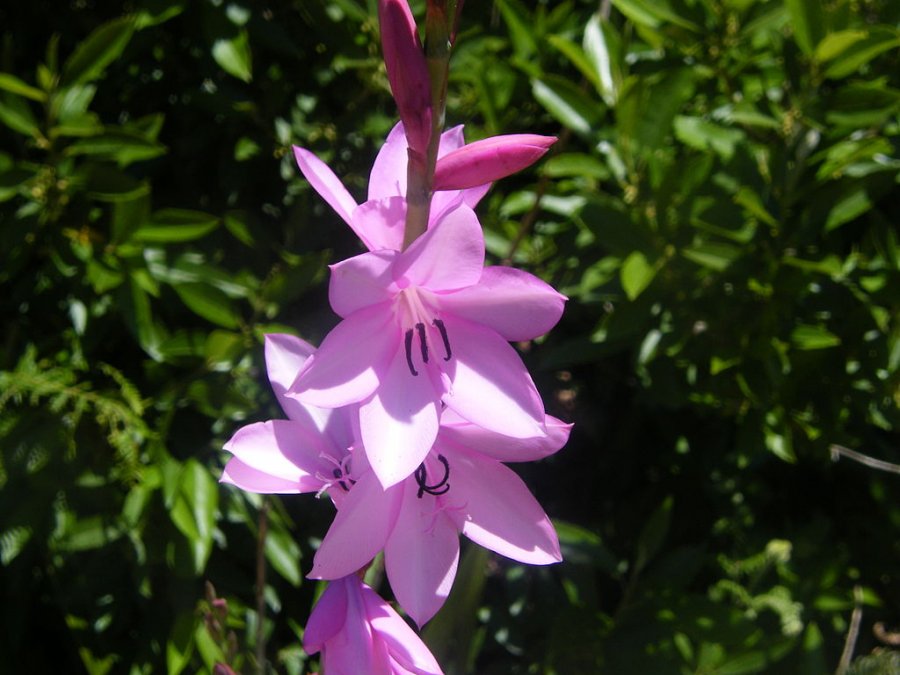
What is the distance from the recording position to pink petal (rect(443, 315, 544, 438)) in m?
0.67

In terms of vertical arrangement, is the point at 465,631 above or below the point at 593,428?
above

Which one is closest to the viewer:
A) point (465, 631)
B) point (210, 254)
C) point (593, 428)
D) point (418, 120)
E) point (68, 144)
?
point (418, 120)

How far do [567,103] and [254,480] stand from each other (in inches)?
35.6

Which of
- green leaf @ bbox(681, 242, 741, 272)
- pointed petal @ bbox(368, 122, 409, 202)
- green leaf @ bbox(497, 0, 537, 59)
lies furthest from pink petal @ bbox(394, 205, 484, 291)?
green leaf @ bbox(497, 0, 537, 59)

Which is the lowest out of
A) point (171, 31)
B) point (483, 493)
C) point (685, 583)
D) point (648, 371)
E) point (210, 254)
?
point (685, 583)

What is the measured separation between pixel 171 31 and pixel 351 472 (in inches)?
44.6

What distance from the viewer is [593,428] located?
5.88 ft

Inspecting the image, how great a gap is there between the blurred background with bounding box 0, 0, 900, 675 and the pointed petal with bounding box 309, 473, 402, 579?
616mm

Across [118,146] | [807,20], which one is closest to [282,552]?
[118,146]

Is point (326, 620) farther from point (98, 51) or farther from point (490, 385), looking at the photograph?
point (98, 51)

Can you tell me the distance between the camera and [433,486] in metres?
0.73

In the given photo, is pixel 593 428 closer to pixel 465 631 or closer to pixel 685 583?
pixel 685 583

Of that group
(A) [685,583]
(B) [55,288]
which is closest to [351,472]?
(B) [55,288]

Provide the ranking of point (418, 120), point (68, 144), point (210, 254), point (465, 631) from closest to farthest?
point (418, 120) < point (465, 631) < point (68, 144) < point (210, 254)
